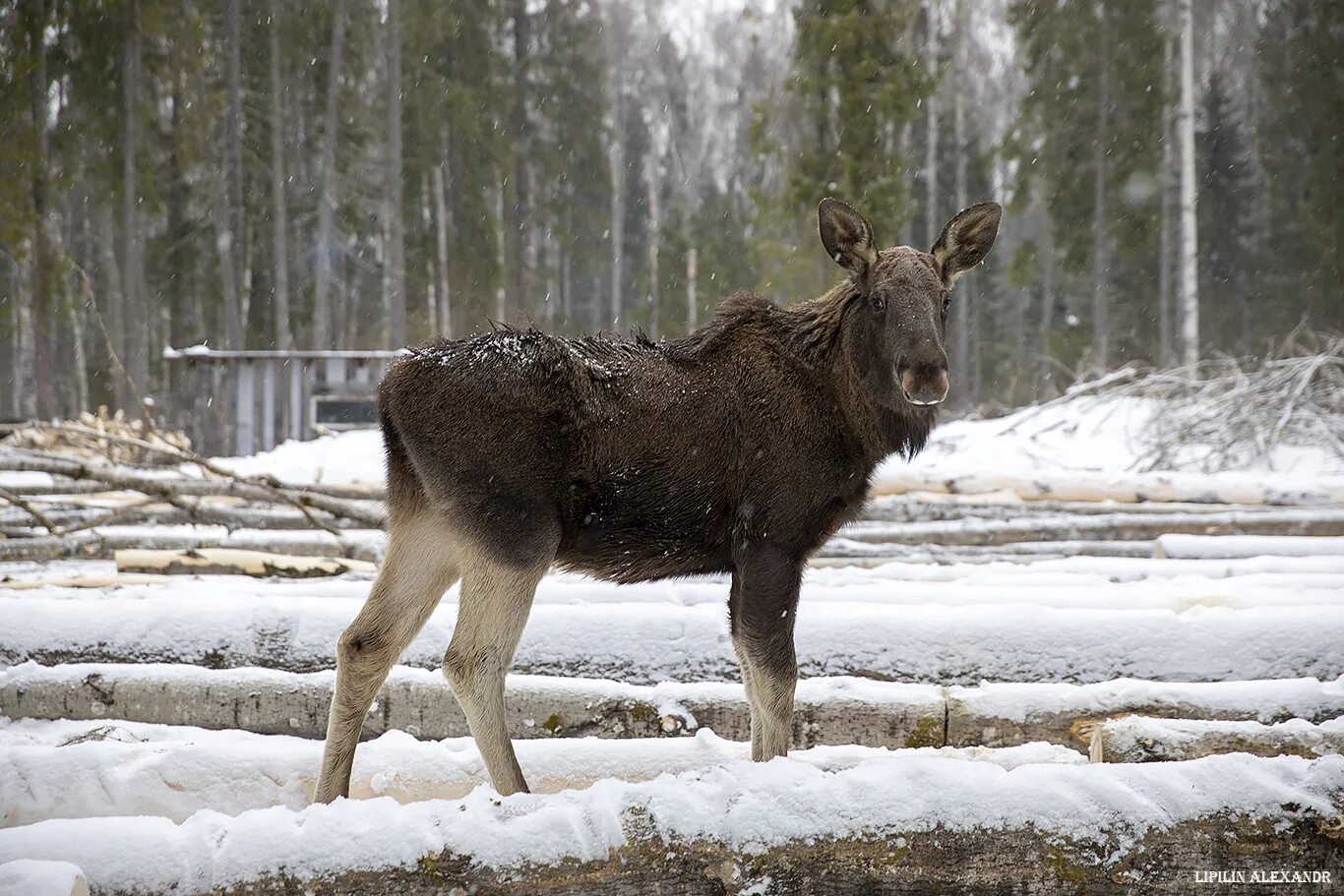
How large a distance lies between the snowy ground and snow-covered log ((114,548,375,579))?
26 centimetres

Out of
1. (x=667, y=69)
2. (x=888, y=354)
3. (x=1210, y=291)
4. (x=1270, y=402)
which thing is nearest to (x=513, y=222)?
(x=667, y=69)

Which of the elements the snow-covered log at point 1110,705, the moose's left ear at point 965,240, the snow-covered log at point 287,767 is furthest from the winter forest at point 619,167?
the snow-covered log at point 287,767

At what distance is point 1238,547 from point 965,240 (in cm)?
463

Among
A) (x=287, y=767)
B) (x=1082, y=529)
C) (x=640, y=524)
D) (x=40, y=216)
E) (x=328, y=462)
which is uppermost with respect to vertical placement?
(x=40, y=216)

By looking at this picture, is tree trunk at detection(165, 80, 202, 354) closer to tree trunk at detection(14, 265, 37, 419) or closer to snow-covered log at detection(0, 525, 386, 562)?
tree trunk at detection(14, 265, 37, 419)

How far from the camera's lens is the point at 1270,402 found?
1194 cm

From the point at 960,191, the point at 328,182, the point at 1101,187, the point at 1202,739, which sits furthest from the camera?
the point at 960,191

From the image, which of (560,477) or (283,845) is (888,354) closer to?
(560,477)

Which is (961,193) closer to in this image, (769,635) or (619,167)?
(619,167)

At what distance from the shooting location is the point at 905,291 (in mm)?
3975

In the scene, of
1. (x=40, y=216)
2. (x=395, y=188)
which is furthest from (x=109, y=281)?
(x=395, y=188)

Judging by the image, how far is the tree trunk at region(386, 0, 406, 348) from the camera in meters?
27.0

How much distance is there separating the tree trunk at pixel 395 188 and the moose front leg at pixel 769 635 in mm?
24238

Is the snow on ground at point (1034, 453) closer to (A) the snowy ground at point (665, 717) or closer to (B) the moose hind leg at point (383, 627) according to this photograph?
(A) the snowy ground at point (665, 717)
